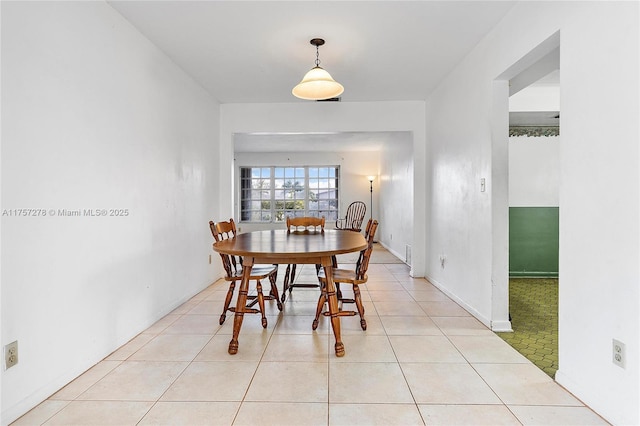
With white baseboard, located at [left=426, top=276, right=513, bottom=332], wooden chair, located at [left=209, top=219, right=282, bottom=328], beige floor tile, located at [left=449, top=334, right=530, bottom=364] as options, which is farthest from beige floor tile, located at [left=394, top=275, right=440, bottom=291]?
wooden chair, located at [left=209, top=219, right=282, bottom=328]

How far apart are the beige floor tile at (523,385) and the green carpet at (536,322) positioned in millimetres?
117

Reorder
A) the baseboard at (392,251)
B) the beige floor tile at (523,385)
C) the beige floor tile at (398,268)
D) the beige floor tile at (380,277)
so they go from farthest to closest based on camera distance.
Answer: the baseboard at (392,251)
the beige floor tile at (398,268)
the beige floor tile at (380,277)
the beige floor tile at (523,385)

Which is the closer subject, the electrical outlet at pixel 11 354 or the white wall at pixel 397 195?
the electrical outlet at pixel 11 354

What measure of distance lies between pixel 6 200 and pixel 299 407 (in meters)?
1.71

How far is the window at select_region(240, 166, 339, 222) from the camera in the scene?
920cm

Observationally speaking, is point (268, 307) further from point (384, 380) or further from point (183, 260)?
point (384, 380)

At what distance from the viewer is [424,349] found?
233 cm

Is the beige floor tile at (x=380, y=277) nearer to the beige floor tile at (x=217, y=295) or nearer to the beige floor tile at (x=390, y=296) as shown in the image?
the beige floor tile at (x=390, y=296)

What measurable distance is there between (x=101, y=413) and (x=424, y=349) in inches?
74.7

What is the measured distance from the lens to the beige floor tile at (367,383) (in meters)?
1.73

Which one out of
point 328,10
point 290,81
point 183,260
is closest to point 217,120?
point 290,81

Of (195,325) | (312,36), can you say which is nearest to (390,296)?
(195,325)

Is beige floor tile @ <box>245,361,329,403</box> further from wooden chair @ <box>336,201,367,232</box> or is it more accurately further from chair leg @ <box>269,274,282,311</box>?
wooden chair @ <box>336,201,367,232</box>

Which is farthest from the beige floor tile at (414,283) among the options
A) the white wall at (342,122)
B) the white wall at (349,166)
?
the white wall at (349,166)
